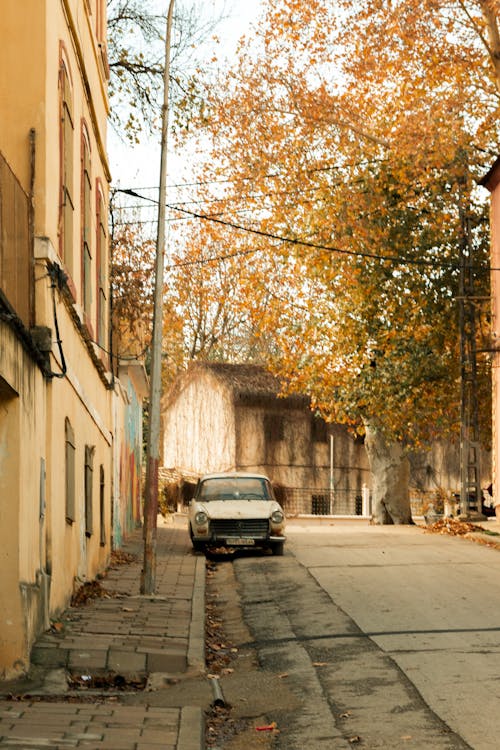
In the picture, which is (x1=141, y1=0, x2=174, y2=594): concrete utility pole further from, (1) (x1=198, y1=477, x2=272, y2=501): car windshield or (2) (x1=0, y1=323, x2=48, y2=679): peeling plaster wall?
(1) (x1=198, y1=477, x2=272, y2=501): car windshield

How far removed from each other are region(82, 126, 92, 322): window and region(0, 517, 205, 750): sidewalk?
4007 millimetres

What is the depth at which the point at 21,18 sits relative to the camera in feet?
38.1

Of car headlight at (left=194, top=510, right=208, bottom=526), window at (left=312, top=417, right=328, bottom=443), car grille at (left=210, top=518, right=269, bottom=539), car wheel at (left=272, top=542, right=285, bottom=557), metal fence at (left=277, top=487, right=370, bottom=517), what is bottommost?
metal fence at (left=277, top=487, right=370, bottom=517)

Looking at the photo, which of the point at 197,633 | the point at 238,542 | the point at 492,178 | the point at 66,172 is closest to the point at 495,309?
the point at 492,178

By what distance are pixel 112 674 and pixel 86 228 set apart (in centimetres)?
821

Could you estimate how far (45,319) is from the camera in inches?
441

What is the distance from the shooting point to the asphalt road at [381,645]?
737 cm

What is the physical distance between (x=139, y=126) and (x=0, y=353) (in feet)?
53.7

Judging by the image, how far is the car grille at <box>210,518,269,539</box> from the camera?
21578 mm

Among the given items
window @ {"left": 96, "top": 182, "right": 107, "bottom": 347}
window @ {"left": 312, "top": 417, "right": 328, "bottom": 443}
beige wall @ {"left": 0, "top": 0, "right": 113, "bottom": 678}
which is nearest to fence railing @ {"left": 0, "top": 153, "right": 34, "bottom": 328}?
beige wall @ {"left": 0, "top": 0, "right": 113, "bottom": 678}

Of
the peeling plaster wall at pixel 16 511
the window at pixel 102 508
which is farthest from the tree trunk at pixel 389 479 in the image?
the peeling plaster wall at pixel 16 511

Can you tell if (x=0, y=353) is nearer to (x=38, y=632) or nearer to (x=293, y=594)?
(x=38, y=632)

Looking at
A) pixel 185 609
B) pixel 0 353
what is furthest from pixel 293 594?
pixel 0 353

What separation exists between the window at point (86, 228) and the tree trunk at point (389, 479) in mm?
18999
